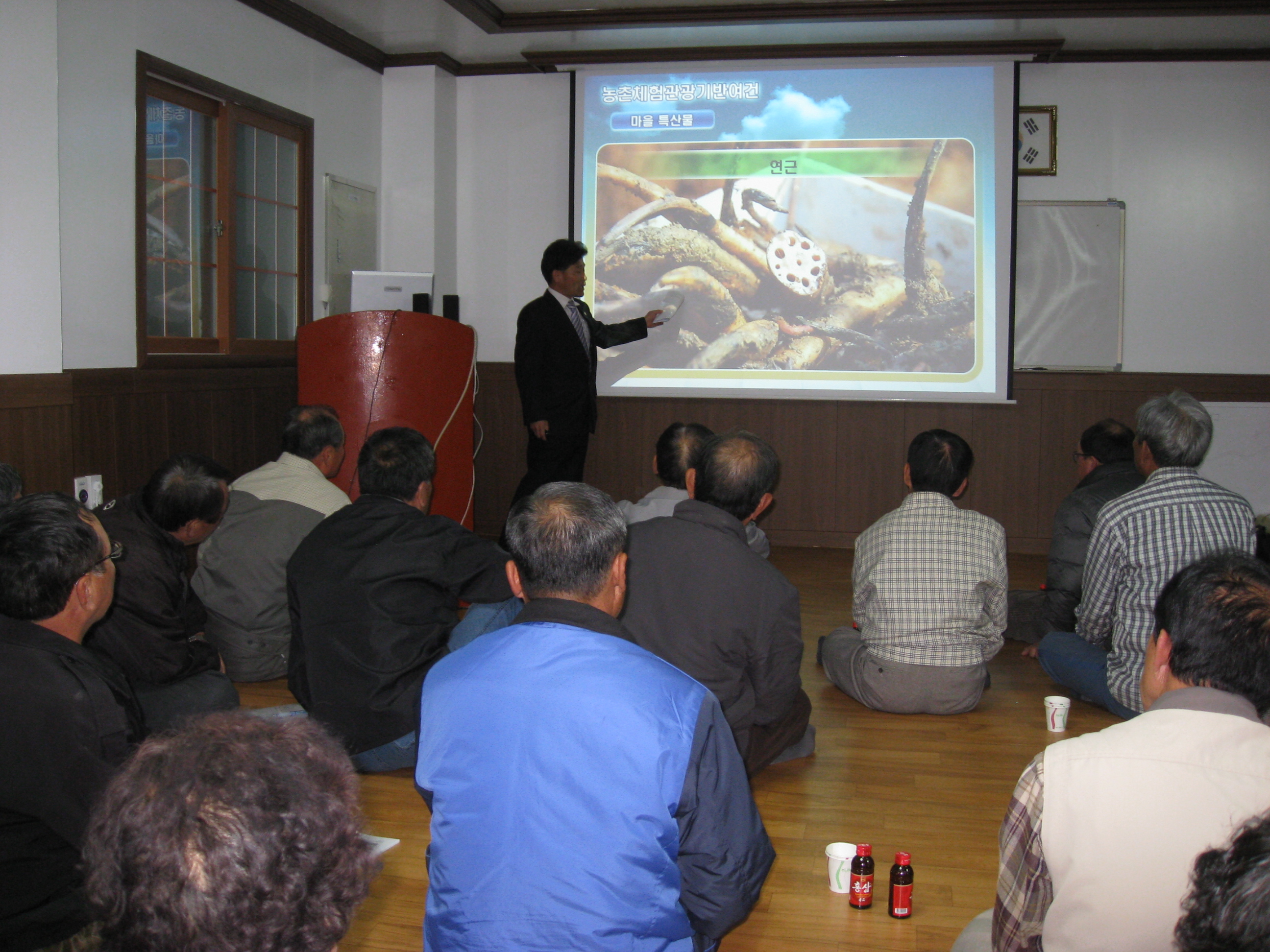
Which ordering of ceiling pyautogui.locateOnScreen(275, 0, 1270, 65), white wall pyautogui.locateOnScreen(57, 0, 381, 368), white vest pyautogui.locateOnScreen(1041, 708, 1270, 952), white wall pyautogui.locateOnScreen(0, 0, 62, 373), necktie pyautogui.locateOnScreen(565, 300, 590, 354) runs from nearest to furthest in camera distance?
1. white vest pyautogui.locateOnScreen(1041, 708, 1270, 952)
2. white wall pyautogui.locateOnScreen(0, 0, 62, 373)
3. white wall pyautogui.locateOnScreen(57, 0, 381, 368)
4. ceiling pyautogui.locateOnScreen(275, 0, 1270, 65)
5. necktie pyautogui.locateOnScreen(565, 300, 590, 354)

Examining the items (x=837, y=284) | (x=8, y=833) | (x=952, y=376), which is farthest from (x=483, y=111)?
(x=8, y=833)

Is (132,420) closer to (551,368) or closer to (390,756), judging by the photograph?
(551,368)

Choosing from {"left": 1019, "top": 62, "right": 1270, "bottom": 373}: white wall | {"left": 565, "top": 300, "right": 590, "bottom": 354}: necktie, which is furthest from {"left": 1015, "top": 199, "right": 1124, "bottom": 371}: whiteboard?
{"left": 565, "top": 300, "right": 590, "bottom": 354}: necktie

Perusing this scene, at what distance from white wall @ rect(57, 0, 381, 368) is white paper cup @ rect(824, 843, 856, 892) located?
338 cm

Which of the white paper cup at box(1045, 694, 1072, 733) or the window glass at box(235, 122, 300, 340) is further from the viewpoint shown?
the window glass at box(235, 122, 300, 340)

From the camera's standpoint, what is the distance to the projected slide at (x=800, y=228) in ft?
19.8

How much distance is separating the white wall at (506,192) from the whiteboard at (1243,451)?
12.7ft

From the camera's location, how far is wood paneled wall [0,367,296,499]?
3.88m

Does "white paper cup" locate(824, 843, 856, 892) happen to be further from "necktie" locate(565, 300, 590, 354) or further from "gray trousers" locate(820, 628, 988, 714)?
"necktie" locate(565, 300, 590, 354)

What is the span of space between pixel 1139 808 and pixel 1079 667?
2468 millimetres

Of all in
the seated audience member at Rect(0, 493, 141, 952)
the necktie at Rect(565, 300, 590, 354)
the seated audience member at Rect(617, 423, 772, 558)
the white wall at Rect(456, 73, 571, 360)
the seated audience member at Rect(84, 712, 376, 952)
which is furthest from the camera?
the white wall at Rect(456, 73, 571, 360)

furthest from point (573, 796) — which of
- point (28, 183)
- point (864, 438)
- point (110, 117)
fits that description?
point (864, 438)

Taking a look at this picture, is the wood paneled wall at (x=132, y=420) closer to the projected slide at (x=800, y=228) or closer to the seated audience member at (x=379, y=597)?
the seated audience member at (x=379, y=597)

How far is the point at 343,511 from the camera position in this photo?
113 inches
